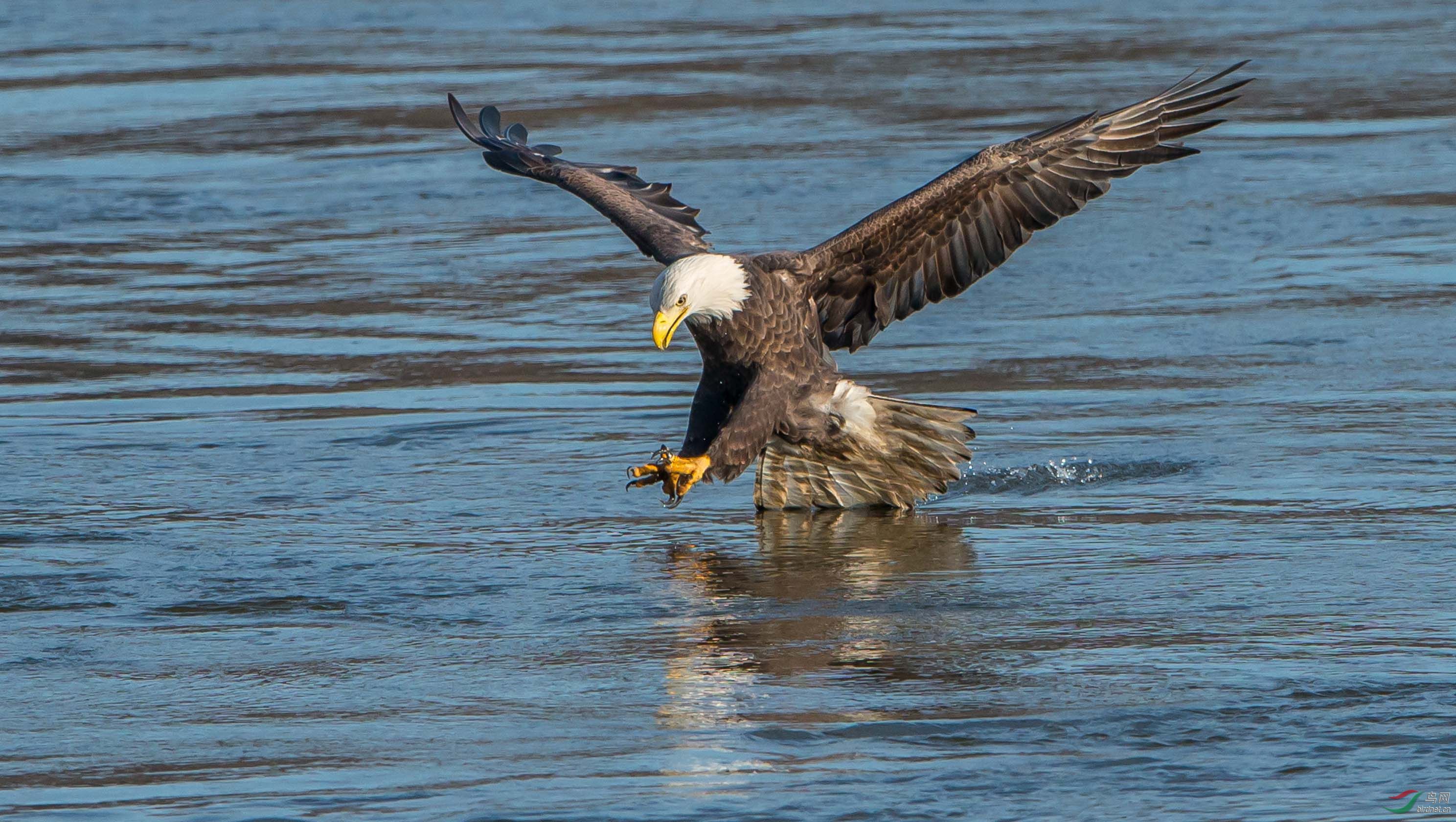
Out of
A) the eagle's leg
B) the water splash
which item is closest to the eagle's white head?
the eagle's leg

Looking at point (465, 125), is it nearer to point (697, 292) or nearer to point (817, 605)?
point (697, 292)

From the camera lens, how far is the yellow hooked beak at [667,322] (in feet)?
18.4

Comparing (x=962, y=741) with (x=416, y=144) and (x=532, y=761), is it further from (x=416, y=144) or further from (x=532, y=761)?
(x=416, y=144)

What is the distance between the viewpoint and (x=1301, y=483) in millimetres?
5793

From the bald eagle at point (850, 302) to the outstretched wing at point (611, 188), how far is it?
0.05 feet

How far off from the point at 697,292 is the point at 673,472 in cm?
47

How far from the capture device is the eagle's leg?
18.7 ft

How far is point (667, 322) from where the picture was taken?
565 centimetres
